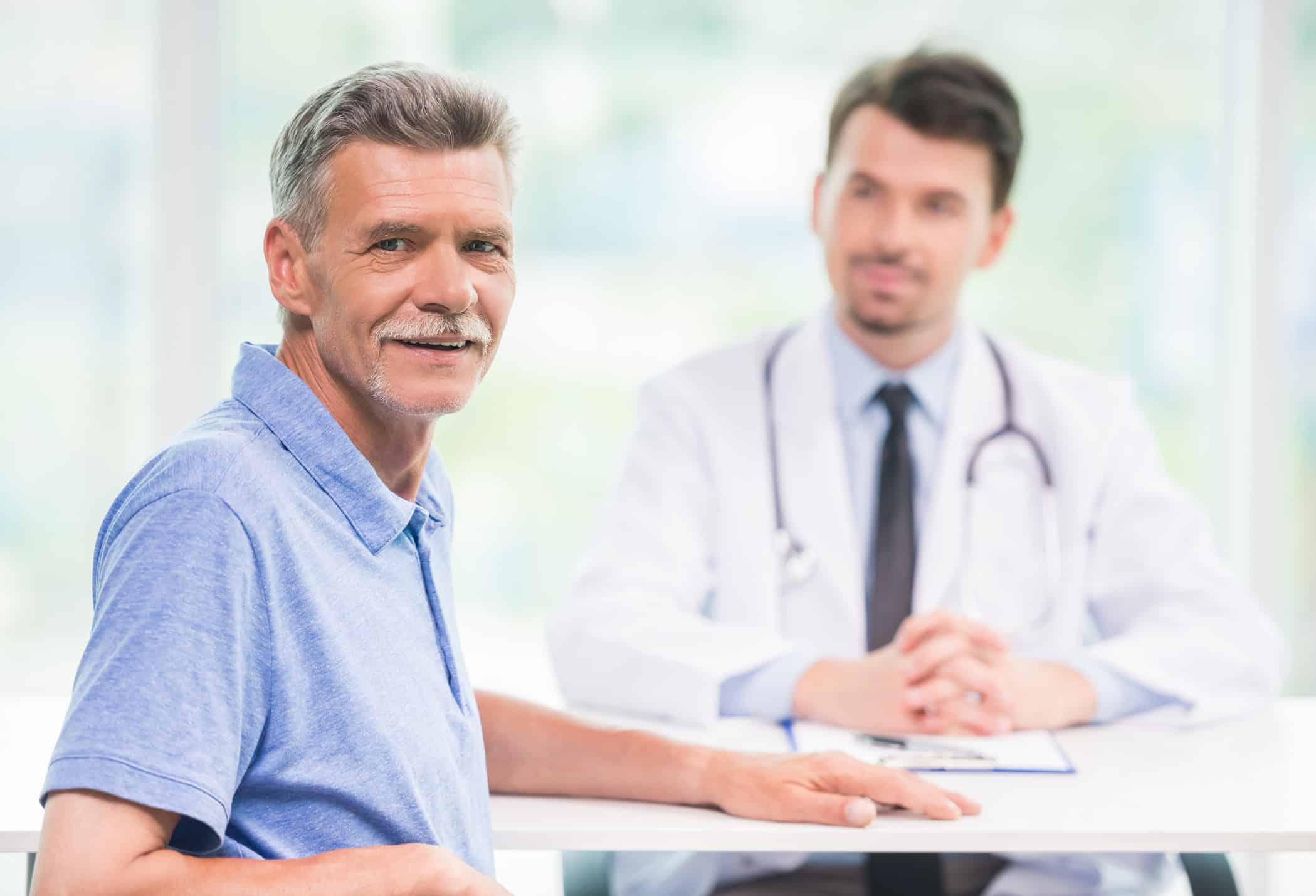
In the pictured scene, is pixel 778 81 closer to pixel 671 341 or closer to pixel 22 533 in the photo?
pixel 671 341

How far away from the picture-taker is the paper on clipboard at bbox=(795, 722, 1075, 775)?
1414 millimetres

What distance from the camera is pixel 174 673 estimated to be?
0.85m

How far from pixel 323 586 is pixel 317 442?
0.12 metres

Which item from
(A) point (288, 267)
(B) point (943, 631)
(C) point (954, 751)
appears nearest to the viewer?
(A) point (288, 267)

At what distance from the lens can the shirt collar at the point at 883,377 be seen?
2.02m

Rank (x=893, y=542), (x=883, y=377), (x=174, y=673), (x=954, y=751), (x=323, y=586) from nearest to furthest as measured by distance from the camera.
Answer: (x=174, y=673) → (x=323, y=586) → (x=954, y=751) → (x=893, y=542) → (x=883, y=377)

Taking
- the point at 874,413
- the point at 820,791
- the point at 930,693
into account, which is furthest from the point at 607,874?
the point at 874,413

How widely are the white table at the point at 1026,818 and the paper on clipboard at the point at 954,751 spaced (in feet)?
0.07

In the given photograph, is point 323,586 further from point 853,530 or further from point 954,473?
A: point 954,473

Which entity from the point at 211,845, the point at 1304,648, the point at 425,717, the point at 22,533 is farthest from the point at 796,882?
the point at 22,533

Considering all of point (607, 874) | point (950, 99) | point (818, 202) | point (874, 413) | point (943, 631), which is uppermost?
point (950, 99)

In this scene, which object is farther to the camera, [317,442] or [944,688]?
[944,688]

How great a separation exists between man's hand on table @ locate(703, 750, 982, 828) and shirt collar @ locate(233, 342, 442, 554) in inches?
18.0

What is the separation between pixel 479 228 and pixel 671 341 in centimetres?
175
